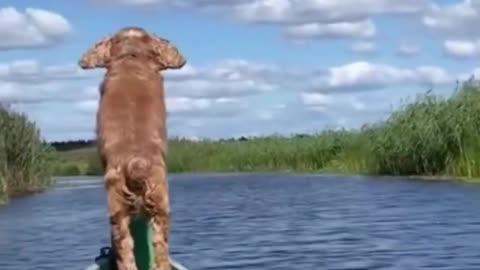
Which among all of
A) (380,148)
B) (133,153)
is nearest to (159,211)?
(133,153)

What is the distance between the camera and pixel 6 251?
2577 centimetres

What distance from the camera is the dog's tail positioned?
8703 mm

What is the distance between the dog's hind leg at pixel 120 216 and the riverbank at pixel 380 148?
2367 cm

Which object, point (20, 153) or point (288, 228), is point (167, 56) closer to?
point (288, 228)

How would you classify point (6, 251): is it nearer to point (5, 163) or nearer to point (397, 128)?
point (5, 163)

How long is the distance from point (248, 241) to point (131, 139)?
53.6 ft

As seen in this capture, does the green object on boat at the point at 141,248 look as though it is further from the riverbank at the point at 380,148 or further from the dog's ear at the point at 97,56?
the riverbank at the point at 380,148

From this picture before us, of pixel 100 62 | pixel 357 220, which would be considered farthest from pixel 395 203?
pixel 100 62

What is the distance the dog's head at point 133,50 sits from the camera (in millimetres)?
9258

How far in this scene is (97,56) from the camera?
934cm

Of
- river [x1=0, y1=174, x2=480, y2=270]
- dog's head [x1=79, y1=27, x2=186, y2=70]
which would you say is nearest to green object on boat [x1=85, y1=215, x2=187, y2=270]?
dog's head [x1=79, y1=27, x2=186, y2=70]

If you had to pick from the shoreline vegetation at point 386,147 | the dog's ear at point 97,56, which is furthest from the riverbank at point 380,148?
the dog's ear at point 97,56

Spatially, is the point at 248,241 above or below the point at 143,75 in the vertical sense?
below

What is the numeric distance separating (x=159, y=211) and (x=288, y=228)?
19.3 meters
